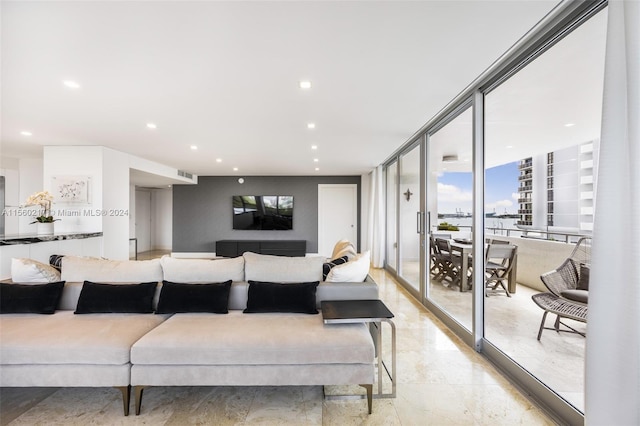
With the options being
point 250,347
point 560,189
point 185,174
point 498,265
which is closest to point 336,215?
point 185,174

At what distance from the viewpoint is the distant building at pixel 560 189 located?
1751mm

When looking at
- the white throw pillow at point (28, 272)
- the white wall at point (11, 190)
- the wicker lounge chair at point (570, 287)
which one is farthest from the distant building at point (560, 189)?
the white wall at point (11, 190)

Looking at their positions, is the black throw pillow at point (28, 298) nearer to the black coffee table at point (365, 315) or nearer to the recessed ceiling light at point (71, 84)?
the recessed ceiling light at point (71, 84)

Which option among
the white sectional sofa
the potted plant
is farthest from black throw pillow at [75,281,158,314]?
the potted plant

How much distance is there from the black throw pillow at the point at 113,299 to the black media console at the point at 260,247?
17.5 ft

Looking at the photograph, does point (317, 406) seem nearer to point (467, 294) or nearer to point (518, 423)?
point (518, 423)

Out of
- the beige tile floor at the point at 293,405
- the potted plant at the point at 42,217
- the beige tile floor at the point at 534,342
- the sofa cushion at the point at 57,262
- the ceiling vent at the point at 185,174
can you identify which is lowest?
the beige tile floor at the point at 293,405

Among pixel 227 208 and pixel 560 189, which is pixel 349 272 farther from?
pixel 227 208

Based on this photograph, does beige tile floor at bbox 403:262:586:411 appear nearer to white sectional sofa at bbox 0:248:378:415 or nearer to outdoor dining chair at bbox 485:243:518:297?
outdoor dining chair at bbox 485:243:518:297

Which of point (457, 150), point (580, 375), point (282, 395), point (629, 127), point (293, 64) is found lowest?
point (282, 395)

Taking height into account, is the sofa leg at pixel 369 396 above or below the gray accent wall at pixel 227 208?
below

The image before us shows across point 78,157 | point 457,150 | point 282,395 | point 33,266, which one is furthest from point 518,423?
point 78,157

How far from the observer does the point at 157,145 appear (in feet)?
15.6

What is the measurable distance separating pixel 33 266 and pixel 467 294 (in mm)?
4502
